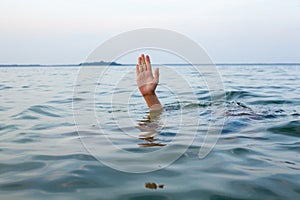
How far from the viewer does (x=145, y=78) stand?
192 inches

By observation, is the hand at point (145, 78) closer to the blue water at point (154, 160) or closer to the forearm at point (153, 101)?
the forearm at point (153, 101)

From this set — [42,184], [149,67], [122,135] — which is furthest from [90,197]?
[149,67]

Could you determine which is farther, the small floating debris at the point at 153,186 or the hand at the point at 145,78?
the hand at the point at 145,78

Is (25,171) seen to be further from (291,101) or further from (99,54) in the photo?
(291,101)

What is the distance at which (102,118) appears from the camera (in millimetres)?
4453

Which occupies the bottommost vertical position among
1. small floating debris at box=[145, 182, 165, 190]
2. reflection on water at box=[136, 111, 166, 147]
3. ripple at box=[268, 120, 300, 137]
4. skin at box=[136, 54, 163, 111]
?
ripple at box=[268, 120, 300, 137]

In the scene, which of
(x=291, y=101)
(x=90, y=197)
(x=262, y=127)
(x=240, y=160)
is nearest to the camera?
(x=90, y=197)

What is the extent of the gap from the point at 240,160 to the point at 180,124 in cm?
147

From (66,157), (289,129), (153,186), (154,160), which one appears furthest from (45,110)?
(289,129)

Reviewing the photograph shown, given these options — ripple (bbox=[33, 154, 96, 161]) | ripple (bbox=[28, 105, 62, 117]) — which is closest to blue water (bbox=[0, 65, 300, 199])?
ripple (bbox=[33, 154, 96, 161])

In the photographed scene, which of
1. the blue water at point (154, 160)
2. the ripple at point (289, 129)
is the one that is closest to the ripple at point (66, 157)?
the blue water at point (154, 160)

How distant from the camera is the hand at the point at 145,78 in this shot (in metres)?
4.78

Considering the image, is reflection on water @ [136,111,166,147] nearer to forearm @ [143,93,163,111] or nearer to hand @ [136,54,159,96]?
forearm @ [143,93,163,111]

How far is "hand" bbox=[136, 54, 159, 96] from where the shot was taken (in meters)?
4.78
